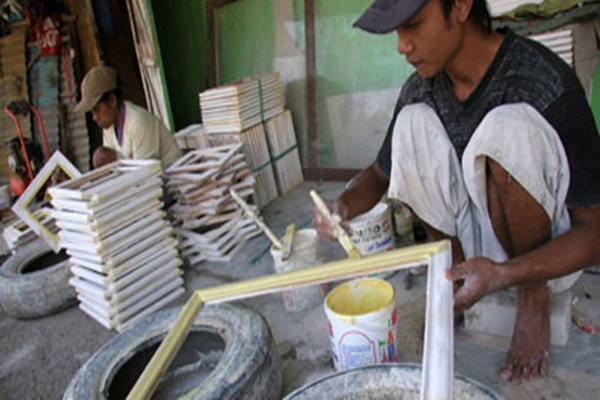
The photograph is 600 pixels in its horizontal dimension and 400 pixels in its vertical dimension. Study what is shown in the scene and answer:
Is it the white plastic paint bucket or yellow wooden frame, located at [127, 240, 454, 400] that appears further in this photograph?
the white plastic paint bucket

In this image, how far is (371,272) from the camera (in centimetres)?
158

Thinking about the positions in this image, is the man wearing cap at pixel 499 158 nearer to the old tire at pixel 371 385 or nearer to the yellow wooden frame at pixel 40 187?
the old tire at pixel 371 385

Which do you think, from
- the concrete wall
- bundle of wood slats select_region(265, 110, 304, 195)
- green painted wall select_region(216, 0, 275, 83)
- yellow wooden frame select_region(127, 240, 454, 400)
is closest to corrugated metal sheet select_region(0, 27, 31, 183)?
the concrete wall

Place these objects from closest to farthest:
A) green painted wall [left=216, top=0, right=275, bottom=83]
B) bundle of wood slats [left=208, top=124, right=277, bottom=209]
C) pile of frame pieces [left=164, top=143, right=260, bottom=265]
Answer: pile of frame pieces [left=164, top=143, right=260, bottom=265] < bundle of wood slats [left=208, top=124, right=277, bottom=209] < green painted wall [left=216, top=0, right=275, bottom=83]

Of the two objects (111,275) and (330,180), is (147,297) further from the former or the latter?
(330,180)

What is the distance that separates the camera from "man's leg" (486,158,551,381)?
1.77 m

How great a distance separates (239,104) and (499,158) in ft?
9.92

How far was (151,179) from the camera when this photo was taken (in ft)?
10.4

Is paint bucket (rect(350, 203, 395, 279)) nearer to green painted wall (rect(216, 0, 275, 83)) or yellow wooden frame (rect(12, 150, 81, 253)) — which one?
yellow wooden frame (rect(12, 150, 81, 253))

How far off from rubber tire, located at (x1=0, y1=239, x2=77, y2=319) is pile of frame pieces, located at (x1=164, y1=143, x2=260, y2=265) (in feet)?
2.83

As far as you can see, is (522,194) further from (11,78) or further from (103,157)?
(11,78)

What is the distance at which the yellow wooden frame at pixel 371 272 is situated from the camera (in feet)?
3.55

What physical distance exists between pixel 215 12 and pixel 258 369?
491 cm

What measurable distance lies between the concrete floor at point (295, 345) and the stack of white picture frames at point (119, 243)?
209 millimetres
